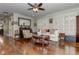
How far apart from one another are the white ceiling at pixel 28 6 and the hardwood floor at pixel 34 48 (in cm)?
56

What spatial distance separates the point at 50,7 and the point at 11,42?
1044 mm

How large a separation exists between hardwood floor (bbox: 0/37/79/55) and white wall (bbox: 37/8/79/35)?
11.0 inches

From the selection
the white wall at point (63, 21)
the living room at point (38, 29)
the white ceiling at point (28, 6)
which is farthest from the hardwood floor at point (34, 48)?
the white ceiling at point (28, 6)

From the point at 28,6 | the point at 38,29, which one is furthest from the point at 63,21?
the point at 28,6

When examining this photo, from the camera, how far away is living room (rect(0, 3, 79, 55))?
2.27 m

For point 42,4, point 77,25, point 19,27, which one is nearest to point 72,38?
point 77,25

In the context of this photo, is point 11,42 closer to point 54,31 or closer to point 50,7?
point 54,31

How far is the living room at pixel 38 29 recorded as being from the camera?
2273 millimetres

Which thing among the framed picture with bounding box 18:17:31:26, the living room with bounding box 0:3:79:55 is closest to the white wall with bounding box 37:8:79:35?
the living room with bounding box 0:3:79:55

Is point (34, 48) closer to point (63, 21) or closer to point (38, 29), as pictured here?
point (38, 29)

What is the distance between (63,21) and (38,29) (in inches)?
20.6

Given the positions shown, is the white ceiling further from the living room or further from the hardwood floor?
the hardwood floor

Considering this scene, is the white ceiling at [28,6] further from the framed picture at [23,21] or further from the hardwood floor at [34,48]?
the hardwood floor at [34,48]

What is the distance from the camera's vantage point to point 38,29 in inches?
92.5
